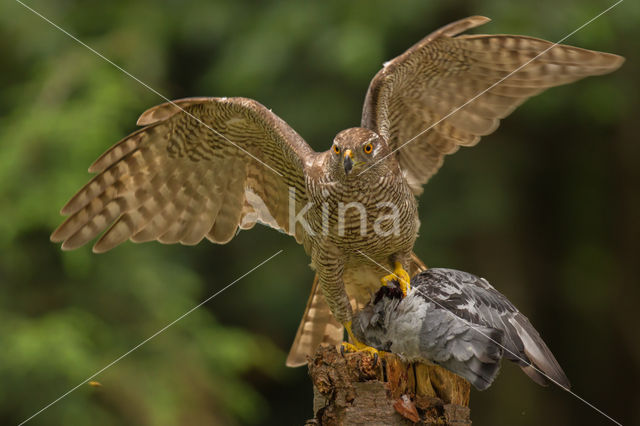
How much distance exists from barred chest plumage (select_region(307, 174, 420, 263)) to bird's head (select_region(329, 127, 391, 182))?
0.05 metres

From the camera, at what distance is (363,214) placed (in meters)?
4.17

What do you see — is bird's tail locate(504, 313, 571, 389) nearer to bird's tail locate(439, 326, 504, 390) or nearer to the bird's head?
bird's tail locate(439, 326, 504, 390)

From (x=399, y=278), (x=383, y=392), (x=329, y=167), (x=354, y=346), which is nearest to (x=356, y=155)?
A: (x=329, y=167)

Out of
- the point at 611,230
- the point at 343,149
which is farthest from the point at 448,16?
the point at 343,149

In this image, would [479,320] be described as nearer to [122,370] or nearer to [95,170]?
[95,170]

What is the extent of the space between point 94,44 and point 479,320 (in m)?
4.70

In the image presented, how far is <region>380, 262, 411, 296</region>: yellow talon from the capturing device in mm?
4027

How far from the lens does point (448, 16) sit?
6867 millimetres

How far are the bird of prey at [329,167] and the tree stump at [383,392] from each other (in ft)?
3.05

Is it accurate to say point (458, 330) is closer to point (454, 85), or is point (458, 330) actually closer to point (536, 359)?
point (536, 359)

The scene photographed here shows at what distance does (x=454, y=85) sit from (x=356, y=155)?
116cm

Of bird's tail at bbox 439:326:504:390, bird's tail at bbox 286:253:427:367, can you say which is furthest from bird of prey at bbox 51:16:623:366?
bird's tail at bbox 439:326:504:390

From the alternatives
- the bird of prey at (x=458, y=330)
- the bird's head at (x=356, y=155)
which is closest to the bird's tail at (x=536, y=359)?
the bird of prey at (x=458, y=330)

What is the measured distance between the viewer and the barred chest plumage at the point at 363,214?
163 inches
